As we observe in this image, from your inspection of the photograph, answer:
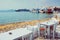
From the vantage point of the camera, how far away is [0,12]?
155 inches

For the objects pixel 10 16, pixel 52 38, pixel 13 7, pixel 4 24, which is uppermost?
pixel 13 7

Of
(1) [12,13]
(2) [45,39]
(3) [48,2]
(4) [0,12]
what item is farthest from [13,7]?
(3) [48,2]

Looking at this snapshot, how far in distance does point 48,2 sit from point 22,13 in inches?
56.0

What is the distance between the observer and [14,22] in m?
4.97

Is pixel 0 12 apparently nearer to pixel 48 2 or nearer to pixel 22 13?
pixel 22 13

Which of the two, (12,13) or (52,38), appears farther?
(12,13)

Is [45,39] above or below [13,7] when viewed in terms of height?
below

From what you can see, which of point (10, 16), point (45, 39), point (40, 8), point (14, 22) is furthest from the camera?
point (40, 8)

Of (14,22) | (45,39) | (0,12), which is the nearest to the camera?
(45,39)

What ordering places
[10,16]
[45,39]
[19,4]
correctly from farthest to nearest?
[19,4], [10,16], [45,39]

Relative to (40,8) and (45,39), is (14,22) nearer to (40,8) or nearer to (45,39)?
(40,8)

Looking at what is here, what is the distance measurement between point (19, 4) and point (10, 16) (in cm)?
62

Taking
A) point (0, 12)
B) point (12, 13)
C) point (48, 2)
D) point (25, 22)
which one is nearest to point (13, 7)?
point (12, 13)

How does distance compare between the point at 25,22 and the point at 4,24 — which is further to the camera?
the point at 25,22
